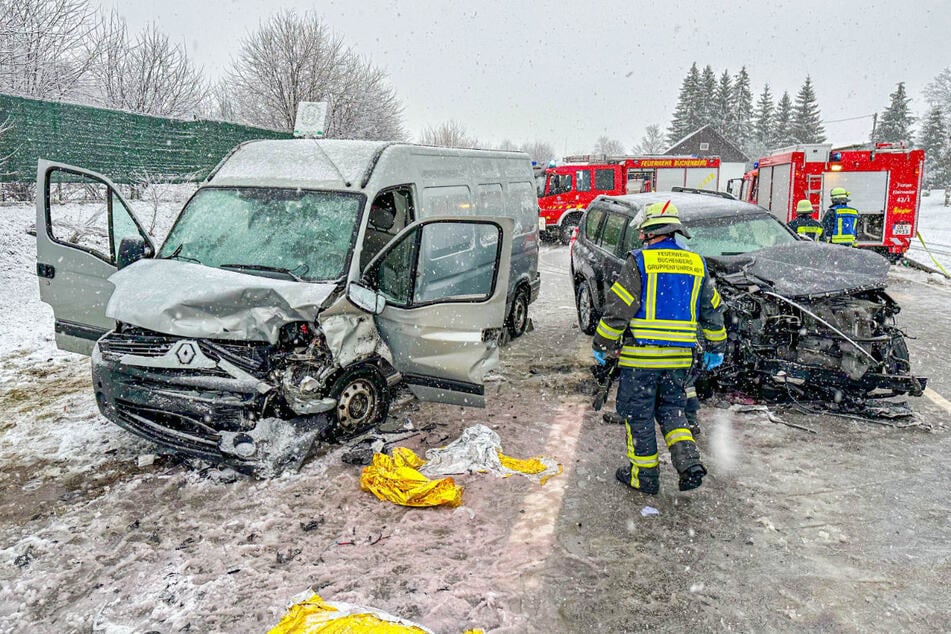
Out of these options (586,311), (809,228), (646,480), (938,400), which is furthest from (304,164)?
(809,228)

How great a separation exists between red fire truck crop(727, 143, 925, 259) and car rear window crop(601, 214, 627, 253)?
7.65 meters

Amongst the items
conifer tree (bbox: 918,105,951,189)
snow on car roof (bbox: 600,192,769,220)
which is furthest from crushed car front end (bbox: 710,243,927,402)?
conifer tree (bbox: 918,105,951,189)

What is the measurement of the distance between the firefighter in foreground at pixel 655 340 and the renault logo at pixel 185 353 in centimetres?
268

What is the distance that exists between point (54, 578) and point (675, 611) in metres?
3.19

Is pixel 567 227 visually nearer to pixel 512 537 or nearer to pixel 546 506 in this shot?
pixel 546 506

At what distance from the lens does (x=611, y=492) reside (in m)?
4.39

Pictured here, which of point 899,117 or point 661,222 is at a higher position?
point 899,117

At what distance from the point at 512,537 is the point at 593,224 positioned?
18.3 feet

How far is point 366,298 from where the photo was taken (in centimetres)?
462

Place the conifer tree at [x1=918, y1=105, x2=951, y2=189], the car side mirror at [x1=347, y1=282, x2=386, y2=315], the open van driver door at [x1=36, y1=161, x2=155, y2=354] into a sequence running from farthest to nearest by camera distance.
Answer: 1. the conifer tree at [x1=918, y1=105, x2=951, y2=189]
2. the open van driver door at [x1=36, y1=161, x2=155, y2=354]
3. the car side mirror at [x1=347, y1=282, x2=386, y2=315]

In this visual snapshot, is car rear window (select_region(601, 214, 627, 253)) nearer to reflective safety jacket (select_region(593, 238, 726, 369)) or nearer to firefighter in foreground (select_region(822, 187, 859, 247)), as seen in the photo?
reflective safety jacket (select_region(593, 238, 726, 369))

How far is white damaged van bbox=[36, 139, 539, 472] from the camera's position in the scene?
4219 mm

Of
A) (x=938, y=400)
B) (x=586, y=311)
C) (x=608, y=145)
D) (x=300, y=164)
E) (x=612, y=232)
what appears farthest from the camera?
(x=608, y=145)

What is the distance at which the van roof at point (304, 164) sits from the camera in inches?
209
